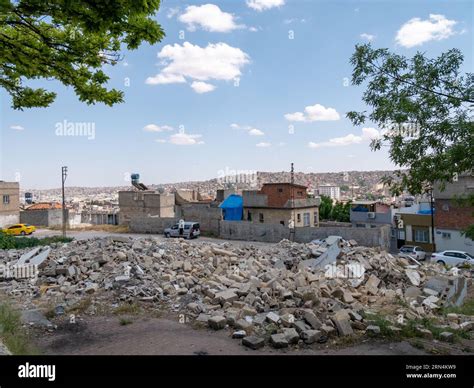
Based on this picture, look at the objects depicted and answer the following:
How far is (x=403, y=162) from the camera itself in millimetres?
6523

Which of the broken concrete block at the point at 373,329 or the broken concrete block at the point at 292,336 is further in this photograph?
the broken concrete block at the point at 373,329

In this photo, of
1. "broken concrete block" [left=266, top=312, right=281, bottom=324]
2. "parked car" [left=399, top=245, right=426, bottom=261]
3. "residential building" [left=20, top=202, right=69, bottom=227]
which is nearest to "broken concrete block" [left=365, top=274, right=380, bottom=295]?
"broken concrete block" [left=266, top=312, right=281, bottom=324]

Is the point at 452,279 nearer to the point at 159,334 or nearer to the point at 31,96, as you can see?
the point at 159,334

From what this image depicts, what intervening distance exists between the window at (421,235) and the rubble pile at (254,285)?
53.3 feet

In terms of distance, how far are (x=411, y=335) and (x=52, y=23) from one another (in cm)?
911

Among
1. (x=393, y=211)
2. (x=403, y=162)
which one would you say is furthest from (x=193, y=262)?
(x=393, y=211)

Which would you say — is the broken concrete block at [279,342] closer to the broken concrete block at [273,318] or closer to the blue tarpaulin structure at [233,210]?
the broken concrete block at [273,318]

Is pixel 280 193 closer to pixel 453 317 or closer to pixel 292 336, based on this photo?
pixel 453 317

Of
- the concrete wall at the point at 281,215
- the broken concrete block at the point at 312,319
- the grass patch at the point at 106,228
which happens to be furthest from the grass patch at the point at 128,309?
the grass patch at the point at 106,228

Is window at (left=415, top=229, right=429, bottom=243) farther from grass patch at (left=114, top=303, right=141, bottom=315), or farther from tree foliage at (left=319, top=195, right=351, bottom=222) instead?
grass patch at (left=114, top=303, right=141, bottom=315)

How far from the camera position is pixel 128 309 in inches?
387

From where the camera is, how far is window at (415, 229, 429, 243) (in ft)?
104

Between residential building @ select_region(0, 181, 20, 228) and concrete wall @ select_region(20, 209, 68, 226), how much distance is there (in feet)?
3.88

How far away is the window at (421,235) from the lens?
3181 cm
